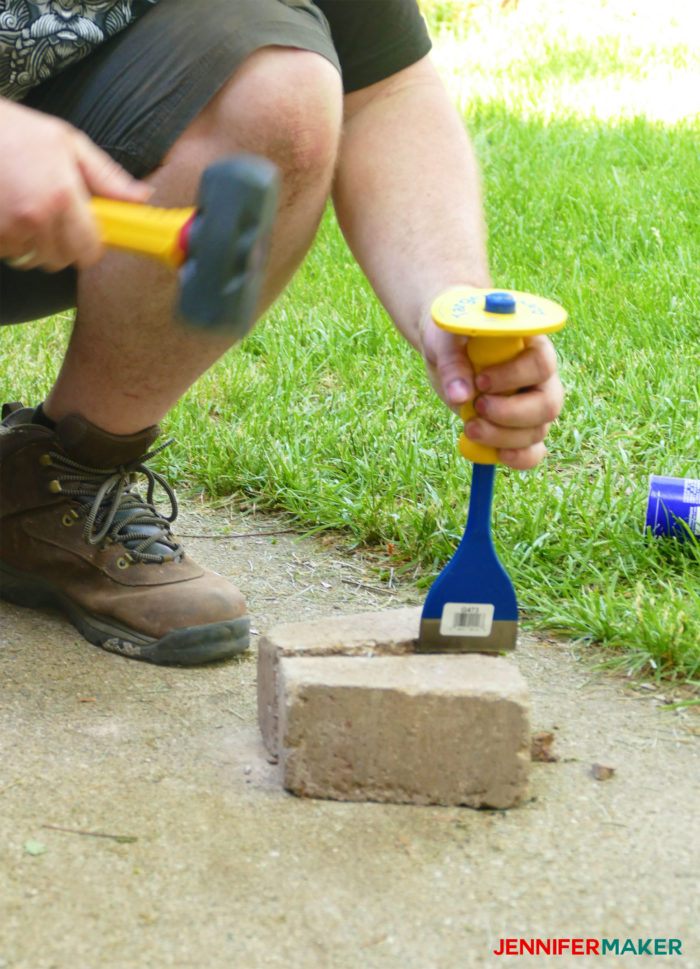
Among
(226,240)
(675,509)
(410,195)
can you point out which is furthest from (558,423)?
(226,240)

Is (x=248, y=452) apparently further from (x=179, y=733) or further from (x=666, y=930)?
(x=666, y=930)

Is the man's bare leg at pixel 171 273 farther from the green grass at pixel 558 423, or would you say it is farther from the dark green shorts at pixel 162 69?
the green grass at pixel 558 423

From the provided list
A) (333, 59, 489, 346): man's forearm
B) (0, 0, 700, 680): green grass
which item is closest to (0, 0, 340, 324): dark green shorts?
(333, 59, 489, 346): man's forearm

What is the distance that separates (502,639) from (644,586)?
498 mm

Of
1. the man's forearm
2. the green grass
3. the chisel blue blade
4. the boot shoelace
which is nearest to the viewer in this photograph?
the chisel blue blade

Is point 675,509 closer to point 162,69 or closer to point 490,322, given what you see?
point 490,322

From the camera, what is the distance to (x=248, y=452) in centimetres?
232

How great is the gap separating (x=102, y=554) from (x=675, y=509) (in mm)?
959

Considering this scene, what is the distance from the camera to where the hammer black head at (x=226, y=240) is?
3.48 feet

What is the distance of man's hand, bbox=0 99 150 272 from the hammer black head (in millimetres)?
105

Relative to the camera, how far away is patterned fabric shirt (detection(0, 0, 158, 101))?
4.84 ft

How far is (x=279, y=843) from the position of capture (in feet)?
3.98

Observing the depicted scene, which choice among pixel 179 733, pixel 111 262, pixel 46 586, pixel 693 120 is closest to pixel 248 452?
pixel 46 586

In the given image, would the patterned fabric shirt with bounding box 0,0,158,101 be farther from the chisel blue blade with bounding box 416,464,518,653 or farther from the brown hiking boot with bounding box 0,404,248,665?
the chisel blue blade with bounding box 416,464,518,653
